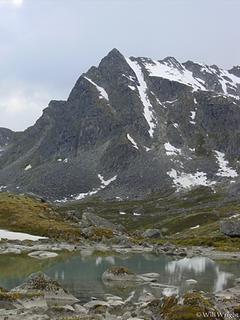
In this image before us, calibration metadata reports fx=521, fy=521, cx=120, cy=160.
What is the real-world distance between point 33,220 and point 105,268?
175 feet

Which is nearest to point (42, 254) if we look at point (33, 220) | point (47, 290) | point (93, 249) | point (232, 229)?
point (93, 249)

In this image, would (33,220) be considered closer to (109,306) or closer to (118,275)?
(118,275)

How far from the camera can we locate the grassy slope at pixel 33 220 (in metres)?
109

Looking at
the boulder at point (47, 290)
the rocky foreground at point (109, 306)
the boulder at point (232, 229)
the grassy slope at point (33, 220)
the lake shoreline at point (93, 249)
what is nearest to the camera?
the rocky foreground at point (109, 306)

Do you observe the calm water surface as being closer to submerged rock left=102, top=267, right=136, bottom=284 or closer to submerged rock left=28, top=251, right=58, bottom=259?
submerged rock left=102, top=267, right=136, bottom=284

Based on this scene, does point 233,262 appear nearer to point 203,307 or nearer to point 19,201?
point 203,307

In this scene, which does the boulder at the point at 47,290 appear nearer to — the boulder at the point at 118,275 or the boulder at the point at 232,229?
the boulder at the point at 118,275

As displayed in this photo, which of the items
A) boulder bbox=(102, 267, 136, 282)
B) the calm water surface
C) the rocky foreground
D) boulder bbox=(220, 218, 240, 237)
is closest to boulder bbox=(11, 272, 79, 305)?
the rocky foreground

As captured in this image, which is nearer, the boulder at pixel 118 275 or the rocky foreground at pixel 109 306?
the rocky foreground at pixel 109 306

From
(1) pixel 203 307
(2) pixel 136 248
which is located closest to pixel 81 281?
(1) pixel 203 307

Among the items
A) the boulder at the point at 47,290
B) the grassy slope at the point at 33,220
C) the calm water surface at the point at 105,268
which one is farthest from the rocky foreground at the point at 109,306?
the grassy slope at the point at 33,220

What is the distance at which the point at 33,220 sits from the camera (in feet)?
390

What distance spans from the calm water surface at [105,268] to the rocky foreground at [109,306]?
9.75 feet

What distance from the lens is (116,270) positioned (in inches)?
2282
